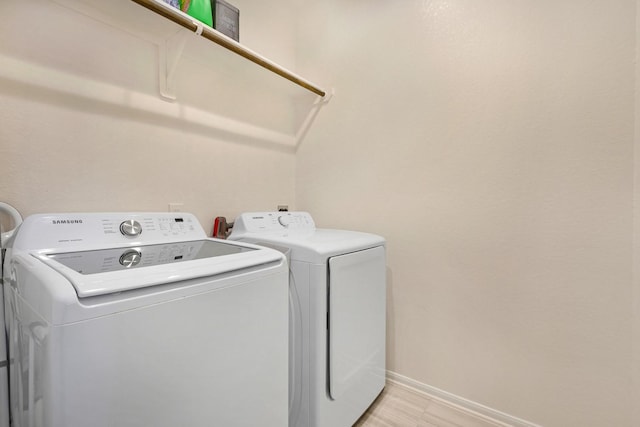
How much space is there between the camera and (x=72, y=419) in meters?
0.54

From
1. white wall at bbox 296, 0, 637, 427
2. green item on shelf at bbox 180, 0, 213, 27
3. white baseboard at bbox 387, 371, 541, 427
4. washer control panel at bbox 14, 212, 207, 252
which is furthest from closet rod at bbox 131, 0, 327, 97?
white baseboard at bbox 387, 371, 541, 427

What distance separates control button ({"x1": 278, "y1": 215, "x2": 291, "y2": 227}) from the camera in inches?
66.2

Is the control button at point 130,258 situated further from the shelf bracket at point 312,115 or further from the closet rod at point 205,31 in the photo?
the shelf bracket at point 312,115

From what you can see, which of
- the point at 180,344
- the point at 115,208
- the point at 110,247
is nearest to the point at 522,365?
the point at 180,344

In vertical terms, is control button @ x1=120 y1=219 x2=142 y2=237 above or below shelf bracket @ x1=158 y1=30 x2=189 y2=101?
below

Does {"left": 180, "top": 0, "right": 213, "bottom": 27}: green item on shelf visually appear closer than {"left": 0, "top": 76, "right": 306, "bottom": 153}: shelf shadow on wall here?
No

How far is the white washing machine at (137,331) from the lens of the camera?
0.55 meters

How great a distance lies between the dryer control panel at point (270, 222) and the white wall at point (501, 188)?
0.98ft

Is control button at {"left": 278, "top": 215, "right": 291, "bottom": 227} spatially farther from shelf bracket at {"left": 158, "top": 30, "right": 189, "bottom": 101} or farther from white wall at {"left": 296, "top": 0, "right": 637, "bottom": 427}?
shelf bracket at {"left": 158, "top": 30, "right": 189, "bottom": 101}

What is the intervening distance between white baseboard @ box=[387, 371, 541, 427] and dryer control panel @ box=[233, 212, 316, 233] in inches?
41.7

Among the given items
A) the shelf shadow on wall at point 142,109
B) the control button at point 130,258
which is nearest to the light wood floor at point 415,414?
the control button at point 130,258

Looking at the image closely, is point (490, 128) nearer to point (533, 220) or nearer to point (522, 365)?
point (533, 220)

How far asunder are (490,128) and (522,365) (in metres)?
1.15

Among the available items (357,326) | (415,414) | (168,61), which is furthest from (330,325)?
(168,61)
